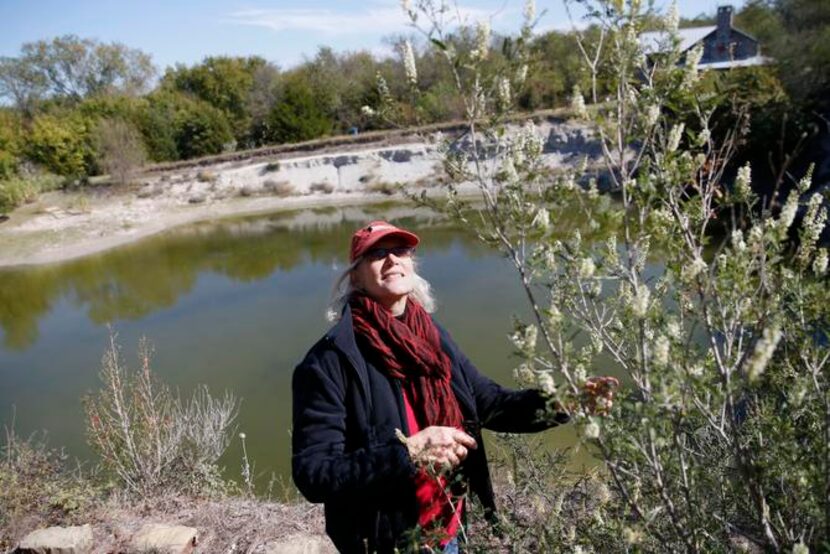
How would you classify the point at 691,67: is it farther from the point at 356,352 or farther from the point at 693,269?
the point at 356,352

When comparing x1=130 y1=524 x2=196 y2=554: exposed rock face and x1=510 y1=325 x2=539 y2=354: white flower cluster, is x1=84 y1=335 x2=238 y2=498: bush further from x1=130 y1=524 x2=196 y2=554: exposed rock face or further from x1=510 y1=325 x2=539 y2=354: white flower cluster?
x1=510 y1=325 x2=539 y2=354: white flower cluster

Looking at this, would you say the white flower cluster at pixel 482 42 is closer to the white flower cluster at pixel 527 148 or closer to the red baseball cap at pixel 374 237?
the white flower cluster at pixel 527 148

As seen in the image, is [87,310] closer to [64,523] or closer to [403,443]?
[64,523]

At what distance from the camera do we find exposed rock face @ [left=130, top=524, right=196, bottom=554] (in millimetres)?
4062

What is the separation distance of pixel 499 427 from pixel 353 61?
131 feet

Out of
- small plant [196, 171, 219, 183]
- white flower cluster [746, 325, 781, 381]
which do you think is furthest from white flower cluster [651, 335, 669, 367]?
small plant [196, 171, 219, 183]

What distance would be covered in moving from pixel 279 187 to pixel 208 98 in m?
14.2

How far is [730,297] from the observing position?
150cm

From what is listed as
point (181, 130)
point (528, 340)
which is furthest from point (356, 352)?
point (181, 130)

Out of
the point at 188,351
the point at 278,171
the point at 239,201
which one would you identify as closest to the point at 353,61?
the point at 278,171

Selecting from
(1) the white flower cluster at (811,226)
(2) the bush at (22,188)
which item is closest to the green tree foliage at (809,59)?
(1) the white flower cluster at (811,226)

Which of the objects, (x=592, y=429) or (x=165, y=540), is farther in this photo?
(x=165, y=540)

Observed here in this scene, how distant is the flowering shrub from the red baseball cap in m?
0.43

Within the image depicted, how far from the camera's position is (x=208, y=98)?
39.0 m
